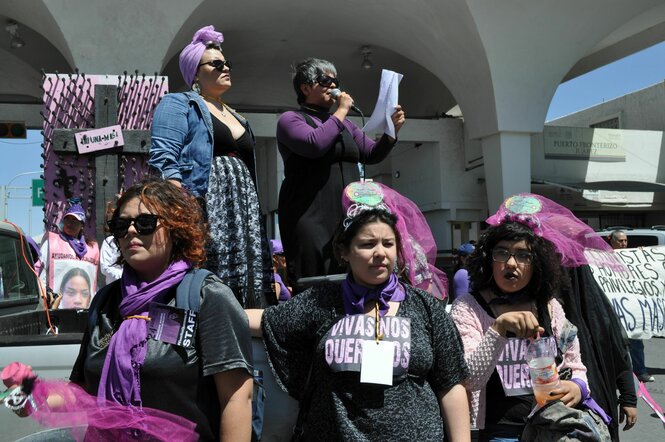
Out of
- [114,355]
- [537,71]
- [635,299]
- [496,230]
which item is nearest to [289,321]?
[114,355]

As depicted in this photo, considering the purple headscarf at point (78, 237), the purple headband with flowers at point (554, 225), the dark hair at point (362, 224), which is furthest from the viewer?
the purple headscarf at point (78, 237)

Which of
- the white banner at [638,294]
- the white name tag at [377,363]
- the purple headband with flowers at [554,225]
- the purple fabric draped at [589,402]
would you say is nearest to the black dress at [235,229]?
the white name tag at [377,363]

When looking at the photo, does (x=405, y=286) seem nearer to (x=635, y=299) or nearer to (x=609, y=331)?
(x=609, y=331)

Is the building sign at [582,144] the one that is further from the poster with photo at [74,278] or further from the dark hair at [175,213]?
the dark hair at [175,213]

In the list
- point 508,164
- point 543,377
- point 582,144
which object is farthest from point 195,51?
point 582,144

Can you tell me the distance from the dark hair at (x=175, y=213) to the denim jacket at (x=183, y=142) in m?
0.60

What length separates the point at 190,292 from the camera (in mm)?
2068

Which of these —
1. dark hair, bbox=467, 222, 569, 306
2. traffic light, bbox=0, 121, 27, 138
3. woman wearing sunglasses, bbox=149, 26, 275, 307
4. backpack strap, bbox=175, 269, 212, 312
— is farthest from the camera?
traffic light, bbox=0, 121, 27, 138

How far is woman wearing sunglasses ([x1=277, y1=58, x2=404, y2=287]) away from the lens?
3207 mm

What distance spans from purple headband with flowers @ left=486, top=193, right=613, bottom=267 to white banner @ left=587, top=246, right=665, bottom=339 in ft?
11.5

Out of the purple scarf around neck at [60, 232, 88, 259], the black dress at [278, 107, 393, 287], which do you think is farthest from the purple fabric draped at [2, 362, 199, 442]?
the purple scarf around neck at [60, 232, 88, 259]

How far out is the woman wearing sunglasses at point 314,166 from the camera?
321 cm

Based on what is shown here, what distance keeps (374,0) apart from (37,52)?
1001 cm

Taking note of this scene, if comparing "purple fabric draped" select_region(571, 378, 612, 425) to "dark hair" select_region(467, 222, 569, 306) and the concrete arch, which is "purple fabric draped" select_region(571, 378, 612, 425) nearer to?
"dark hair" select_region(467, 222, 569, 306)
